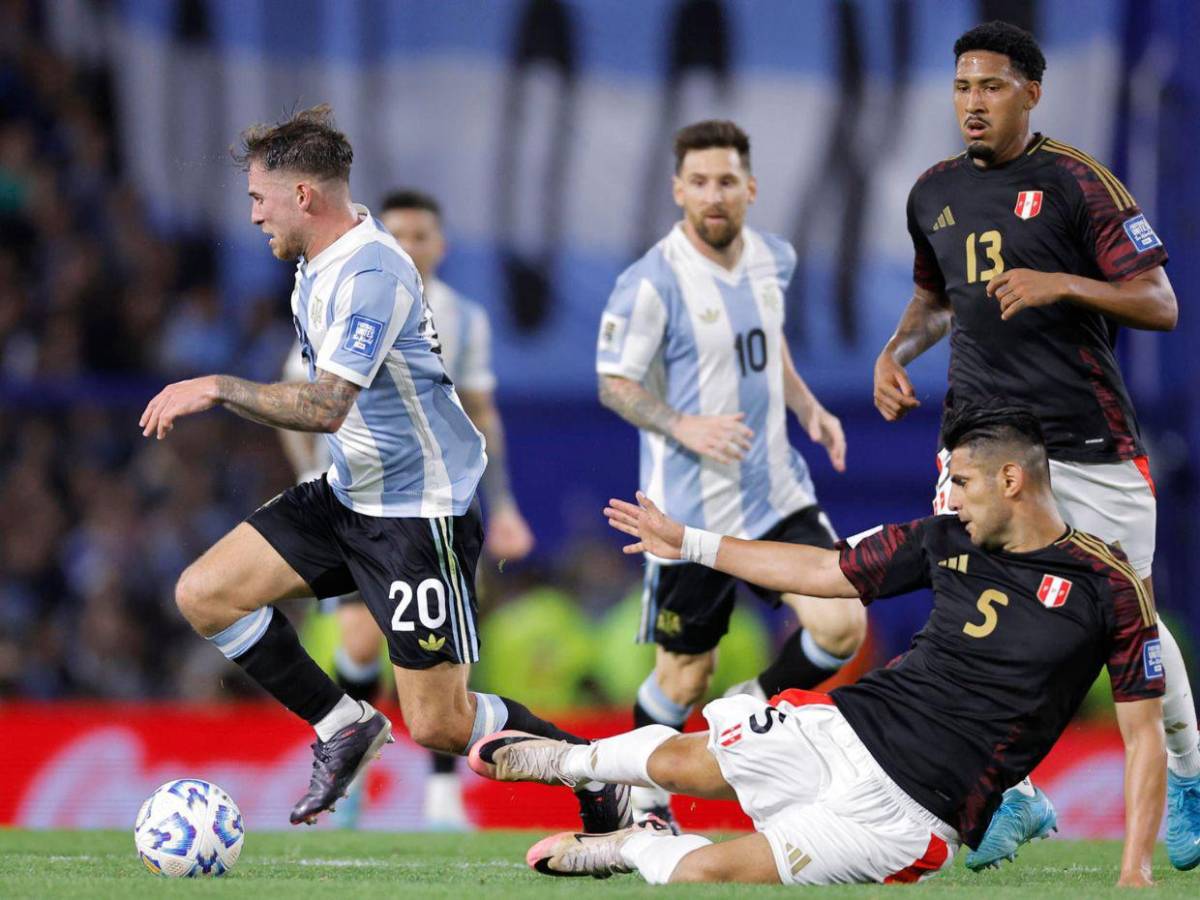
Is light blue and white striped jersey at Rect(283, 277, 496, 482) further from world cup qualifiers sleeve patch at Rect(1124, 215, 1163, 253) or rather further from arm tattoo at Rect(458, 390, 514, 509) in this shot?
world cup qualifiers sleeve patch at Rect(1124, 215, 1163, 253)

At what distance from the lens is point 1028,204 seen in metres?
5.24

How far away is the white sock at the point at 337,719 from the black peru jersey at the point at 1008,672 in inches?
65.7

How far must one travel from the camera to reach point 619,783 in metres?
5.10

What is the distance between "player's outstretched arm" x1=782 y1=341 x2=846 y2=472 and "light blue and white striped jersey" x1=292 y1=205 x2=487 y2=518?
69.0 inches

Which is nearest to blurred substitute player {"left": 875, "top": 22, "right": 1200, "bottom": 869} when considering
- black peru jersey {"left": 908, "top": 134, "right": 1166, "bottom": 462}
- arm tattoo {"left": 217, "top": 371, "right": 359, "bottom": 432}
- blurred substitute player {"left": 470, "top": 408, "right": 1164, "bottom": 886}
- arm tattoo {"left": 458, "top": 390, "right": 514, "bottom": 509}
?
black peru jersey {"left": 908, "top": 134, "right": 1166, "bottom": 462}

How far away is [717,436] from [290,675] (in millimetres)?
1731

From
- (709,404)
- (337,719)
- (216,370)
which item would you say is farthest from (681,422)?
(216,370)

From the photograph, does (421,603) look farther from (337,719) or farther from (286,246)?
(286,246)

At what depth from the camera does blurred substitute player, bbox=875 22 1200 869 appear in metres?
5.17

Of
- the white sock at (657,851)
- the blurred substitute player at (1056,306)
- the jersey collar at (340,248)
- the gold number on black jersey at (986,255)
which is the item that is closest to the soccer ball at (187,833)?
the white sock at (657,851)

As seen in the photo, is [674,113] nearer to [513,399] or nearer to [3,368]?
[513,399]

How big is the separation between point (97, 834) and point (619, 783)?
9.02 ft

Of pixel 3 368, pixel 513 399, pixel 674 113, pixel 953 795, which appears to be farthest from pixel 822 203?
pixel 953 795

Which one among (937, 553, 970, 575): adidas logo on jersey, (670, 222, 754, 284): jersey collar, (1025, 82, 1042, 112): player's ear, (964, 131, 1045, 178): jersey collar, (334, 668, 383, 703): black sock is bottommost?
(334, 668, 383, 703): black sock
